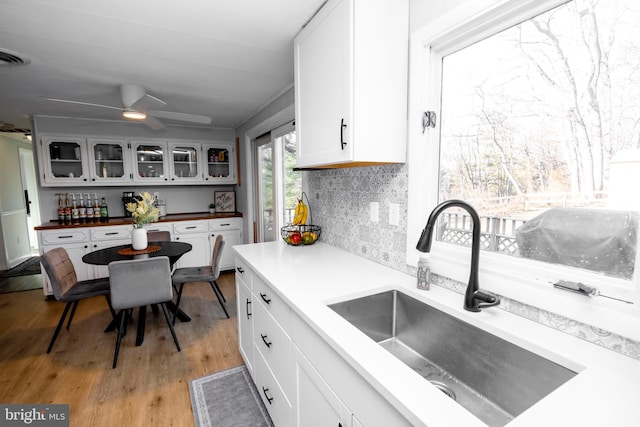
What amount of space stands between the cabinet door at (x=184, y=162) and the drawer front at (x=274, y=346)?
3.22 metres

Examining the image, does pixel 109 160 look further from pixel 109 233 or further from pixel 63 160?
pixel 109 233

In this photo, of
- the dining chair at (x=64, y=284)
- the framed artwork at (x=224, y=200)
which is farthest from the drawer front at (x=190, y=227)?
the dining chair at (x=64, y=284)

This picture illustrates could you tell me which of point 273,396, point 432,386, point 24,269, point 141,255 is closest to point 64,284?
point 141,255

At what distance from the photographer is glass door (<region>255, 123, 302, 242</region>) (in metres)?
3.18

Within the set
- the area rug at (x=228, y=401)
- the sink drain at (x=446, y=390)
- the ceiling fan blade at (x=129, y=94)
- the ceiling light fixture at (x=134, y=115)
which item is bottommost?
the area rug at (x=228, y=401)

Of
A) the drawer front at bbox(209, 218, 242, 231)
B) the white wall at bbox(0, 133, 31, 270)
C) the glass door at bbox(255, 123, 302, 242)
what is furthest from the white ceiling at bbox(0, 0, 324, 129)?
the white wall at bbox(0, 133, 31, 270)

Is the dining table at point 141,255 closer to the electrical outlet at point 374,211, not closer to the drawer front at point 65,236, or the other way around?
the drawer front at point 65,236

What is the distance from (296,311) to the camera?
1.11 m

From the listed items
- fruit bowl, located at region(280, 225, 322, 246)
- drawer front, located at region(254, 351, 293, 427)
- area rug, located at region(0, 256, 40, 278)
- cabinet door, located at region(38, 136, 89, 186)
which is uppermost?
cabinet door, located at region(38, 136, 89, 186)

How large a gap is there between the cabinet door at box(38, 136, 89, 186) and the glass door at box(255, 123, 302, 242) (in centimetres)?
221

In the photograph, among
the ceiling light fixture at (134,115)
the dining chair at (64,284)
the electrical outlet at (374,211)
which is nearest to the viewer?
the electrical outlet at (374,211)

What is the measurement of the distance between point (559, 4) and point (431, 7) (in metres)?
0.46

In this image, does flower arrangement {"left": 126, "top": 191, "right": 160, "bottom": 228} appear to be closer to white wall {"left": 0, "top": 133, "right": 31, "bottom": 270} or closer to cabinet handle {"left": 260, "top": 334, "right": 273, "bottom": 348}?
cabinet handle {"left": 260, "top": 334, "right": 273, "bottom": 348}

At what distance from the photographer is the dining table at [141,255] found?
8.04ft
